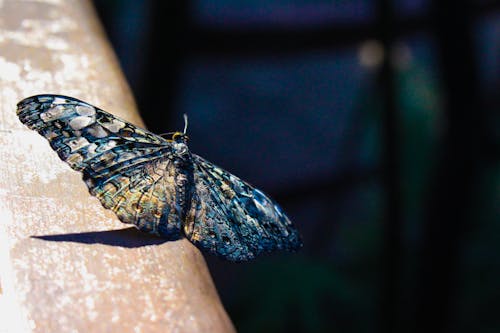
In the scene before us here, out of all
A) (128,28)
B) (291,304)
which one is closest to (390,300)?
(291,304)

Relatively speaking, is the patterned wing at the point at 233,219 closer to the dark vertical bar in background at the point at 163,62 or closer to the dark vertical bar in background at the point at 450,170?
the dark vertical bar in background at the point at 163,62

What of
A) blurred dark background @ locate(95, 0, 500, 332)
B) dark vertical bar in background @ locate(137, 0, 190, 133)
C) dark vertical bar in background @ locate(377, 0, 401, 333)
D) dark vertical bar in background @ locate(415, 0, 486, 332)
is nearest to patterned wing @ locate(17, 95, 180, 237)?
blurred dark background @ locate(95, 0, 500, 332)

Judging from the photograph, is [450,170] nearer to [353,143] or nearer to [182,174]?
[353,143]

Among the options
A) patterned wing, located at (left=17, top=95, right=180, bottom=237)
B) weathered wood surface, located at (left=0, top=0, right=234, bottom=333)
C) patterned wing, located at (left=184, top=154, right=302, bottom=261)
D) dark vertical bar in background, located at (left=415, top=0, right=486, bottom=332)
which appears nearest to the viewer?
weathered wood surface, located at (left=0, top=0, right=234, bottom=333)

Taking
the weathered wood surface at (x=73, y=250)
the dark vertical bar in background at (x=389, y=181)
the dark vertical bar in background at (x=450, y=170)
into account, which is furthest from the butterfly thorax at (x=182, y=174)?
the dark vertical bar in background at (x=389, y=181)

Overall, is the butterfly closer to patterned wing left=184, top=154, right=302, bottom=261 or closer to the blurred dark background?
patterned wing left=184, top=154, right=302, bottom=261

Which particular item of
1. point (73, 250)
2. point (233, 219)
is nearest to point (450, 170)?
point (233, 219)
